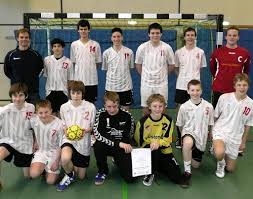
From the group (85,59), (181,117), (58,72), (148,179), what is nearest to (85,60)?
(85,59)

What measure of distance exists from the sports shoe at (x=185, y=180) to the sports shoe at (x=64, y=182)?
1170 millimetres

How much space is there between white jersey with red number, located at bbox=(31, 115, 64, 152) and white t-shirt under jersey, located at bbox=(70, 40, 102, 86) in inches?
46.1

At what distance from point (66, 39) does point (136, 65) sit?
2.33 m

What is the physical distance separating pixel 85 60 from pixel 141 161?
175 centimetres


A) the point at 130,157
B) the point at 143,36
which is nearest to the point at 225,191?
the point at 130,157

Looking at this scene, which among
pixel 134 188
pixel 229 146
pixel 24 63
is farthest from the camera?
pixel 24 63

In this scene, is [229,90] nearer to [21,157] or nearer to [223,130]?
[223,130]

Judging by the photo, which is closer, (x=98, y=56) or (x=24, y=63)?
(x=24, y=63)

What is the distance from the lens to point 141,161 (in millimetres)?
3594

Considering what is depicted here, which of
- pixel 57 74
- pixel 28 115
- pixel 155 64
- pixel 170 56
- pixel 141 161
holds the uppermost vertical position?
pixel 170 56

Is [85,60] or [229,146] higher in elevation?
[85,60]

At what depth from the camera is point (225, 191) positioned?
11.4 ft

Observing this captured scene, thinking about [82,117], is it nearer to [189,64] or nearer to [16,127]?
[16,127]

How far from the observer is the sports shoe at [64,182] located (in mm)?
3510
